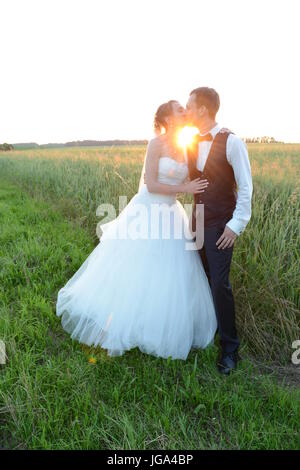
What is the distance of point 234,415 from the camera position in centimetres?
241

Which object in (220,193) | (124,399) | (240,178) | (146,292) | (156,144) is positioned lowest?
(124,399)

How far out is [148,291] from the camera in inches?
122

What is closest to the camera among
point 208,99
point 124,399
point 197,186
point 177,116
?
point 124,399

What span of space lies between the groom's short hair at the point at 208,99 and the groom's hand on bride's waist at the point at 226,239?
888 mm

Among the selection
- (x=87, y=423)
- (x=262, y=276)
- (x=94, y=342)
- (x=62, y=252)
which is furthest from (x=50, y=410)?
(x=62, y=252)

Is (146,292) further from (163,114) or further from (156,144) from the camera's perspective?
(163,114)

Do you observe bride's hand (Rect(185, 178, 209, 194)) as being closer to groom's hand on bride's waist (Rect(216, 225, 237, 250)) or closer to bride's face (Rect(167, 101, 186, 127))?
groom's hand on bride's waist (Rect(216, 225, 237, 250))

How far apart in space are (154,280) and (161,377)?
0.79 meters

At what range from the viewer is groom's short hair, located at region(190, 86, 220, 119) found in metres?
2.70

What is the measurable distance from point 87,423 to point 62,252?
300 cm

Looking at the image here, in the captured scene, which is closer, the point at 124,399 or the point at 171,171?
the point at 124,399

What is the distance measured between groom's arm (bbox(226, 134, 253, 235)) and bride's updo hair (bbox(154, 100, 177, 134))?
2.29ft

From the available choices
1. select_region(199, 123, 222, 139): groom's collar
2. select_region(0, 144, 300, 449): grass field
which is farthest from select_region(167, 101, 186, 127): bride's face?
select_region(0, 144, 300, 449): grass field

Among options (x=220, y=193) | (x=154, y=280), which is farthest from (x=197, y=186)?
(x=154, y=280)
